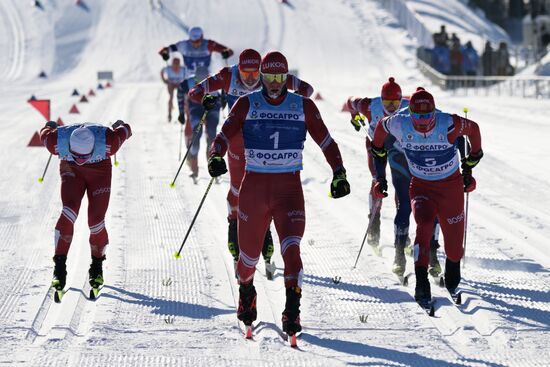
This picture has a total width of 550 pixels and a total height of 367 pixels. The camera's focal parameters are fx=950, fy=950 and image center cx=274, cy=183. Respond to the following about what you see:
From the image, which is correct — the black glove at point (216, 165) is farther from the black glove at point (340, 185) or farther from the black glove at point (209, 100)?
the black glove at point (209, 100)

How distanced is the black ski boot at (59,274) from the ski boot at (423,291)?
2.99 metres

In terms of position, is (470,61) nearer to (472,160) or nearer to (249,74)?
(249,74)

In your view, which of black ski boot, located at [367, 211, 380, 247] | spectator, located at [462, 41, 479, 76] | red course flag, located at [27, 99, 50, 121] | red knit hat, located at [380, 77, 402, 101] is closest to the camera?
red knit hat, located at [380, 77, 402, 101]

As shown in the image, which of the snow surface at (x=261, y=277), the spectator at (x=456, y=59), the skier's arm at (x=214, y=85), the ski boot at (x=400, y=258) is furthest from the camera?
the spectator at (x=456, y=59)

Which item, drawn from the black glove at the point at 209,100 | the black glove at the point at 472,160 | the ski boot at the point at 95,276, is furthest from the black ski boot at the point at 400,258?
the ski boot at the point at 95,276

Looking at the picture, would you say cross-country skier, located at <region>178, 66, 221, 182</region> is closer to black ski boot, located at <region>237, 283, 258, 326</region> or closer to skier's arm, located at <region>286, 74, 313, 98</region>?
skier's arm, located at <region>286, 74, 313, 98</region>

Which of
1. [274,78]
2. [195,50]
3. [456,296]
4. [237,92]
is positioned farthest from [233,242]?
[195,50]

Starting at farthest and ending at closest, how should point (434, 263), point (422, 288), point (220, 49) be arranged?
point (220, 49)
point (434, 263)
point (422, 288)

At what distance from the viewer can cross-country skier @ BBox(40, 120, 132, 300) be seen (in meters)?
8.11

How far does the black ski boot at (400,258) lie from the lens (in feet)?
29.0

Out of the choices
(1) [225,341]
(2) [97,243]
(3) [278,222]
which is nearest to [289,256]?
(3) [278,222]

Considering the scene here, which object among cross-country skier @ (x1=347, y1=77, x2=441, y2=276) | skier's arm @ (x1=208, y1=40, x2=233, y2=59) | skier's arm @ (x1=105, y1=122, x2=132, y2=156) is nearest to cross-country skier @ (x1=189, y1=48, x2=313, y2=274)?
cross-country skier @ (x1=347, y1=77, x2=441, y2=276)

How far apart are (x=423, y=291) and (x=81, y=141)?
3.13 metres

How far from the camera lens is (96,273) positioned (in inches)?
329
